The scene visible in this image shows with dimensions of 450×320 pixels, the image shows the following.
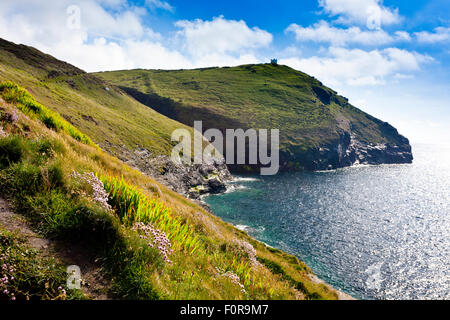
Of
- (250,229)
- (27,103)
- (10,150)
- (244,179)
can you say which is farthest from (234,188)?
(10,150)

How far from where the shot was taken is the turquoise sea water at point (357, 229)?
37.5 m

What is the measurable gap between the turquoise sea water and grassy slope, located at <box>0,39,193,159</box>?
4002 cm

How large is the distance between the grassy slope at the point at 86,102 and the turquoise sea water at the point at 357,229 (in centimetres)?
4002

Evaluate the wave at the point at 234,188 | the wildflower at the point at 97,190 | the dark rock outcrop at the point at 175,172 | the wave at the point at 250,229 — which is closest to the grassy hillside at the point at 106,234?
the wildflower at the point at 97,190

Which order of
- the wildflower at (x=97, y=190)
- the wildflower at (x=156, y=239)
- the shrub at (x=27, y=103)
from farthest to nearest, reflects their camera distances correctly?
the shrub at (x=27, y=103), the wildflower at (x=97, y=190), the wildflower at (x=156, y=239)

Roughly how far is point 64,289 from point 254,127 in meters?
180

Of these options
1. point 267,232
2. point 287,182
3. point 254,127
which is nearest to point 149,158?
point 267,232

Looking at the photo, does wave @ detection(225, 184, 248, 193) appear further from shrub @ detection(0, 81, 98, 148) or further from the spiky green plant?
the spiky green plant

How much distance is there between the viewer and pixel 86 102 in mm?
96000

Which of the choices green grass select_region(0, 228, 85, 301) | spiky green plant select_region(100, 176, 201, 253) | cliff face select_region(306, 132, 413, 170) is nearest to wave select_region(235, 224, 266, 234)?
spiky green plant select_region(100, 176, 201, 253)

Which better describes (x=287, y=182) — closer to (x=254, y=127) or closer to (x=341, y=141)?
(x=254, y=127)

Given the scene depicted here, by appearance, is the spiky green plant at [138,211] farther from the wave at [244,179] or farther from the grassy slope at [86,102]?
the wave at [244,179]
